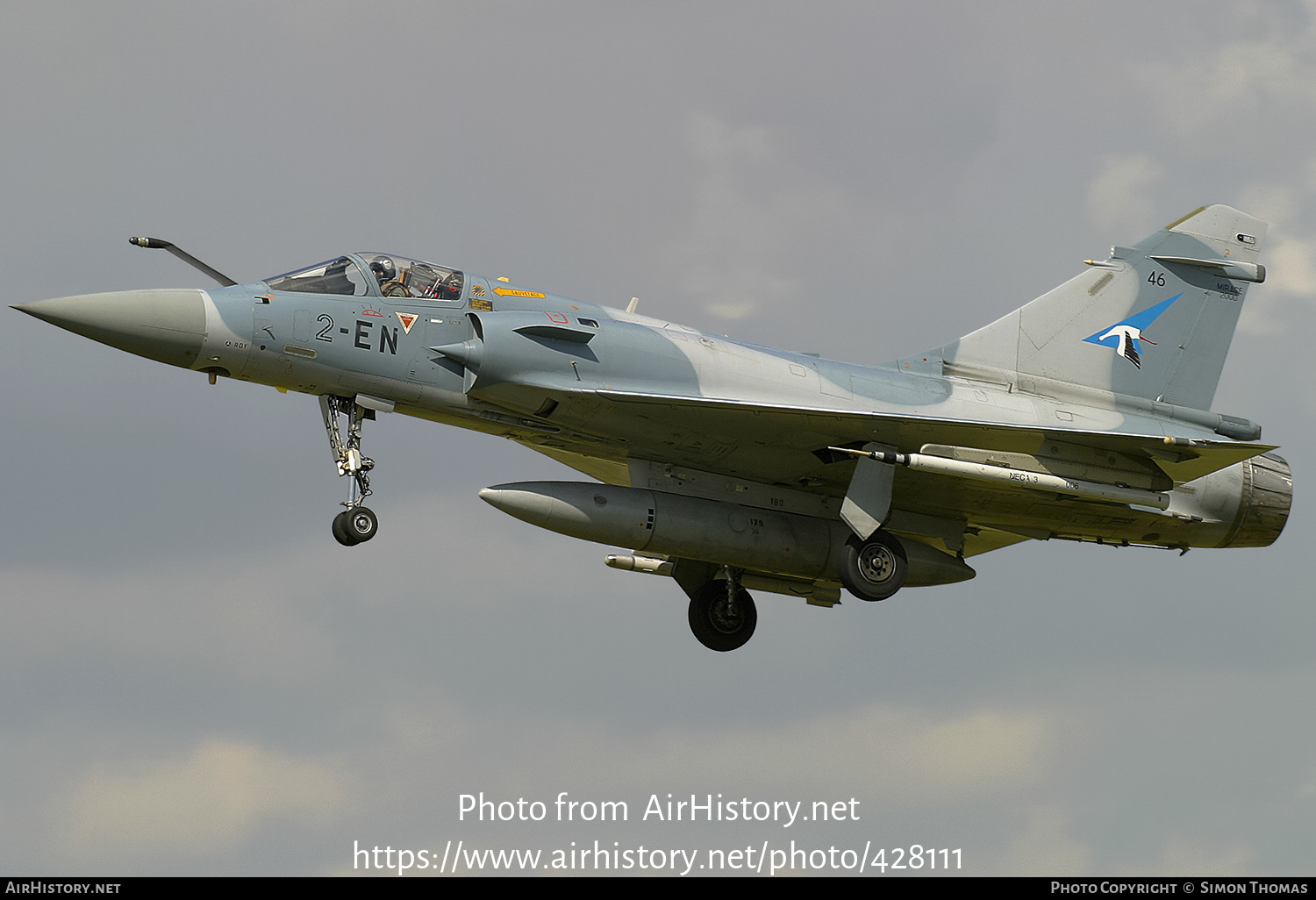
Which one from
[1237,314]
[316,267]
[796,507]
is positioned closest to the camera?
[316,267]

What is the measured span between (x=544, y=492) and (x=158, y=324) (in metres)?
4.68

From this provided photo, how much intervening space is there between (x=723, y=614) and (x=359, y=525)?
6.52 m

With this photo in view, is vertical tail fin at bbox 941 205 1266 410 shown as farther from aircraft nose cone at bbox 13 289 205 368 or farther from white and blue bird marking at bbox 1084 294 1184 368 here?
aircraft nose cone at bbox 13 289 205 368

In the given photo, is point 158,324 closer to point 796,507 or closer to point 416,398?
point 416,398

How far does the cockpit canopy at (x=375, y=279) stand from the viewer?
1819cm

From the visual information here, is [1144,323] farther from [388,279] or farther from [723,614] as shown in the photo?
[388,279]

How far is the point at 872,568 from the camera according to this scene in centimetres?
1950

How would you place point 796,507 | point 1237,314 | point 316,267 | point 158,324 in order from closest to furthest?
point 158,324 → point 316,267 → point 796,507 → point 1237,314

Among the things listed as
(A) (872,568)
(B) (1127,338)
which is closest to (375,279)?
(A) (872,568)

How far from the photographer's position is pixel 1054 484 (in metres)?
19.2

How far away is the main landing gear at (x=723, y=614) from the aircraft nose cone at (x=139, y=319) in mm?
8169

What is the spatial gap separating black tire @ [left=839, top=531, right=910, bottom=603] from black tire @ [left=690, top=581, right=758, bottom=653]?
9.94 ft

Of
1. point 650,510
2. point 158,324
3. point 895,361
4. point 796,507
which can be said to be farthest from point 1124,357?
point 158,324

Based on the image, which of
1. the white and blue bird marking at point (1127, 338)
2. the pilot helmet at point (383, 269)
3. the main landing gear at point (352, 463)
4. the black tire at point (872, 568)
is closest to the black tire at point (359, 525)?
the main landing gear at point (352, 463)
